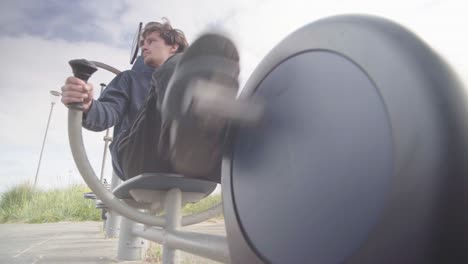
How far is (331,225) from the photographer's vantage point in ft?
1.17

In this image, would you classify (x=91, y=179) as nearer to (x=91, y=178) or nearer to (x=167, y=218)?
(x=91, y=178)

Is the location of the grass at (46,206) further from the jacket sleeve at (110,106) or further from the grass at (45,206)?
the jacket sleeve at (110,106)

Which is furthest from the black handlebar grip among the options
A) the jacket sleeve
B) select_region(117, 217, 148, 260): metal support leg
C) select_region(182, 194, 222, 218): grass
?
select_region(117, 217, 148, 260): metal support leg

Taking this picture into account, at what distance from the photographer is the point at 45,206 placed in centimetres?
591

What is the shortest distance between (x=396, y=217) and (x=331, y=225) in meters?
0.07

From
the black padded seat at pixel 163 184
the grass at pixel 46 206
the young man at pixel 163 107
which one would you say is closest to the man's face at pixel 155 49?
the young man at pixel 163 107

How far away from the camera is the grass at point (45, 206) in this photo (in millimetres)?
5672

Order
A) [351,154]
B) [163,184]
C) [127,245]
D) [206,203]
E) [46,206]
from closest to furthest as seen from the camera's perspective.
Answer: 1. [351,154]
2. [163,184]
3. [127,245]
4. [206,203]
5. [46,206]

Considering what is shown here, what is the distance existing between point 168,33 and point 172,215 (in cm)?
68

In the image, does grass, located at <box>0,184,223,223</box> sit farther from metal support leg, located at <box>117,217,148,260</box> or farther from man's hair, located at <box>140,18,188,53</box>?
man's hair, located at <box>140,18,188,53</box>

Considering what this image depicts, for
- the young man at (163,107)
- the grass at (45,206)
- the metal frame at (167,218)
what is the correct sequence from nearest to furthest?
1. the young man at (163,107)
2. the metal frame at (167,218)
3. the grass at (45,206)

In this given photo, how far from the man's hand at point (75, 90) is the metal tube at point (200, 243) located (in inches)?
14.9

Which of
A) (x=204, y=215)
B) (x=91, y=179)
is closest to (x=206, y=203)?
(x=204, y=215)

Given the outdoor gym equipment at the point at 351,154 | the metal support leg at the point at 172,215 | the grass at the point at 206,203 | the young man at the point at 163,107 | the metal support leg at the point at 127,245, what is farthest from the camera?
the grass at the point at 206,203
